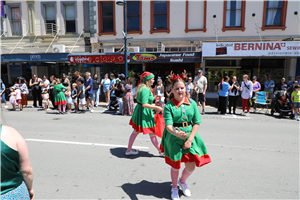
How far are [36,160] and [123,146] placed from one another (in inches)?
77.0

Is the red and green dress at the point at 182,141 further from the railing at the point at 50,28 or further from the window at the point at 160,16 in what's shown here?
the railing at the point at 50,28

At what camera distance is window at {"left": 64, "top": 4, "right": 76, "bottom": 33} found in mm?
15970

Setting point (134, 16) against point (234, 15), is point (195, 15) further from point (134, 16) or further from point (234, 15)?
point (134, 16)

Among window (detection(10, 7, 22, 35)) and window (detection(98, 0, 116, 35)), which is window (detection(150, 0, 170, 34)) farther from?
window (detection(10, 7, 22, 35))

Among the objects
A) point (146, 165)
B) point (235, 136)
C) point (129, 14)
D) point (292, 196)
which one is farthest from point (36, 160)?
point (129, 14)

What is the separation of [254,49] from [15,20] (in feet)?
57.8

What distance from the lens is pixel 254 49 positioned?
11.3 metres

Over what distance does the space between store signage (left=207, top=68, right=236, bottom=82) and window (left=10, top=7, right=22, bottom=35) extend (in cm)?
1539

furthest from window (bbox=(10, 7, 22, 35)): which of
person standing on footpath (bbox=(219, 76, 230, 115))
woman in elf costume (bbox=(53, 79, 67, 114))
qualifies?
person standing on footpath (bbox=(219, 76, 230, 115))

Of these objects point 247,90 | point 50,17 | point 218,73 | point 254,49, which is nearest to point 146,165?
point 247,90

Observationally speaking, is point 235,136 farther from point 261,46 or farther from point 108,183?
point 261,46

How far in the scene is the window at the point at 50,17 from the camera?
53.1 feet

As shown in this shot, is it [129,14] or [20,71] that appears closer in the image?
[129,14]

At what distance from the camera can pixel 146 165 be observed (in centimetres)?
420
